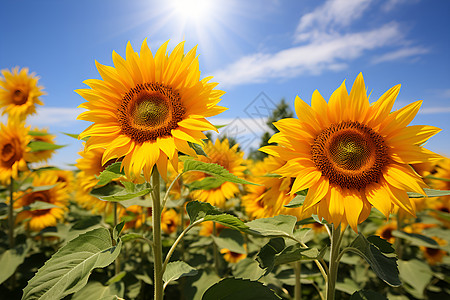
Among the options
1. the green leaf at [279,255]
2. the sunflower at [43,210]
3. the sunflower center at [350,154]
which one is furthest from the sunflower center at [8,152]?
the sunflower center at [350,154]

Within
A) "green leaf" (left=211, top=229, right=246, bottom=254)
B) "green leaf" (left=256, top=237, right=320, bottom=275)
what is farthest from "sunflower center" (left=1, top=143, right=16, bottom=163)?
"green leaf" (left=256, top=237, right=320, bottom=275)

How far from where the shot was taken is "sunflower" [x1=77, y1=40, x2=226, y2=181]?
1503 millimetres

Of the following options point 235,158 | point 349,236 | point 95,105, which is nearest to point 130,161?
point 95,105

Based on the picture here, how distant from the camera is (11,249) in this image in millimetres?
2971

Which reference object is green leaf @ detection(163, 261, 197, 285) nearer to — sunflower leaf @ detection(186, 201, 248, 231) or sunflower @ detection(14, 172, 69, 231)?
sunflower leaf @ detection(186, 201, 248, 231)

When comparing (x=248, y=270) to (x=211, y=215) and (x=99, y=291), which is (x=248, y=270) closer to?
(x=211, y=215)

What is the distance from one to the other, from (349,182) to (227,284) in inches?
31.9

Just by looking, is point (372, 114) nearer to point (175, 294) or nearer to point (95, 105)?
point (95, 105)

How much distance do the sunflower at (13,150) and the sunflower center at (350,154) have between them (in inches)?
114

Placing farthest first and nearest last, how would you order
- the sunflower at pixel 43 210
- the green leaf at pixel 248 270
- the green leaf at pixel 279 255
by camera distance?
the sunflower at pixel 43 210 → the green leaf at pixel 248 270 → the green leaf at pixel 279 255

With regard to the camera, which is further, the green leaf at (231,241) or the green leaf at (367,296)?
the green leaf at (231,241)

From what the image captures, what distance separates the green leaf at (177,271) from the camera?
5.33 ft

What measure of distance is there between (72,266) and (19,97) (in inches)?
201

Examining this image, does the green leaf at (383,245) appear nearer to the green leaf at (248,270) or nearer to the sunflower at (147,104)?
the green leaf at (248,270)
